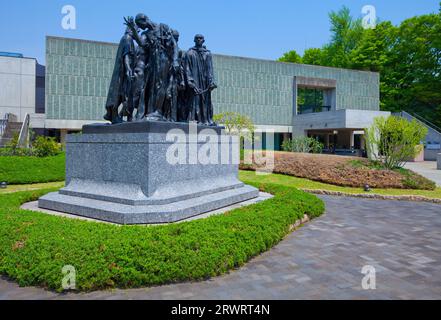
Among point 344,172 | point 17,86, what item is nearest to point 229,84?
point 17,86

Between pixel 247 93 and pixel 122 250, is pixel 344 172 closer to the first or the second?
pixel 122 250

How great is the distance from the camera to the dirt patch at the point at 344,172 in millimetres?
13719

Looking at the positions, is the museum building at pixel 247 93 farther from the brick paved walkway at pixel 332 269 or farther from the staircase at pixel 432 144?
the brick paved walkway at pixel 332 269

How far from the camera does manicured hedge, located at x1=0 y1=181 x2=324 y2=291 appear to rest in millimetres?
4109

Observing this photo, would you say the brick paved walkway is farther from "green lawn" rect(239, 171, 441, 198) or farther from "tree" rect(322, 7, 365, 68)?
"tree" rect(322, 7, 365, 68)

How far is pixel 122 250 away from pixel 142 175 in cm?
246

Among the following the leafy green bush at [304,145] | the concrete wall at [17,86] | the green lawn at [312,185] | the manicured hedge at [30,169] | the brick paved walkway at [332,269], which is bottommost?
the brick paved walkway at [332,269]

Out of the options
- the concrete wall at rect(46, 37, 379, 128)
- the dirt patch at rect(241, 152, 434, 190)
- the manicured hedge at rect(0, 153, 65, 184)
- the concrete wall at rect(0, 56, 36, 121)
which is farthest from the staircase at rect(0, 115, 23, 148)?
the dirt patch at rect(241, 152, 434, 190)

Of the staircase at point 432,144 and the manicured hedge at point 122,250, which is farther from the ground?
the staircase at point 432,144

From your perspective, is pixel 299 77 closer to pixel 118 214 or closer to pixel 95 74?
pixel 95 74

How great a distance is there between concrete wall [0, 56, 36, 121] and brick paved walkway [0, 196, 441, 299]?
33.0 meters

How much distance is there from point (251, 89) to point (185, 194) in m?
30.4

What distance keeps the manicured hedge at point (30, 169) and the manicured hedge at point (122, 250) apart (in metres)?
9.08

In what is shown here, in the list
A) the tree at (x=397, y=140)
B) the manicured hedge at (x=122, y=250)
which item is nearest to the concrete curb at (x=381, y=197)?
the tree at (x=397, y=140)
